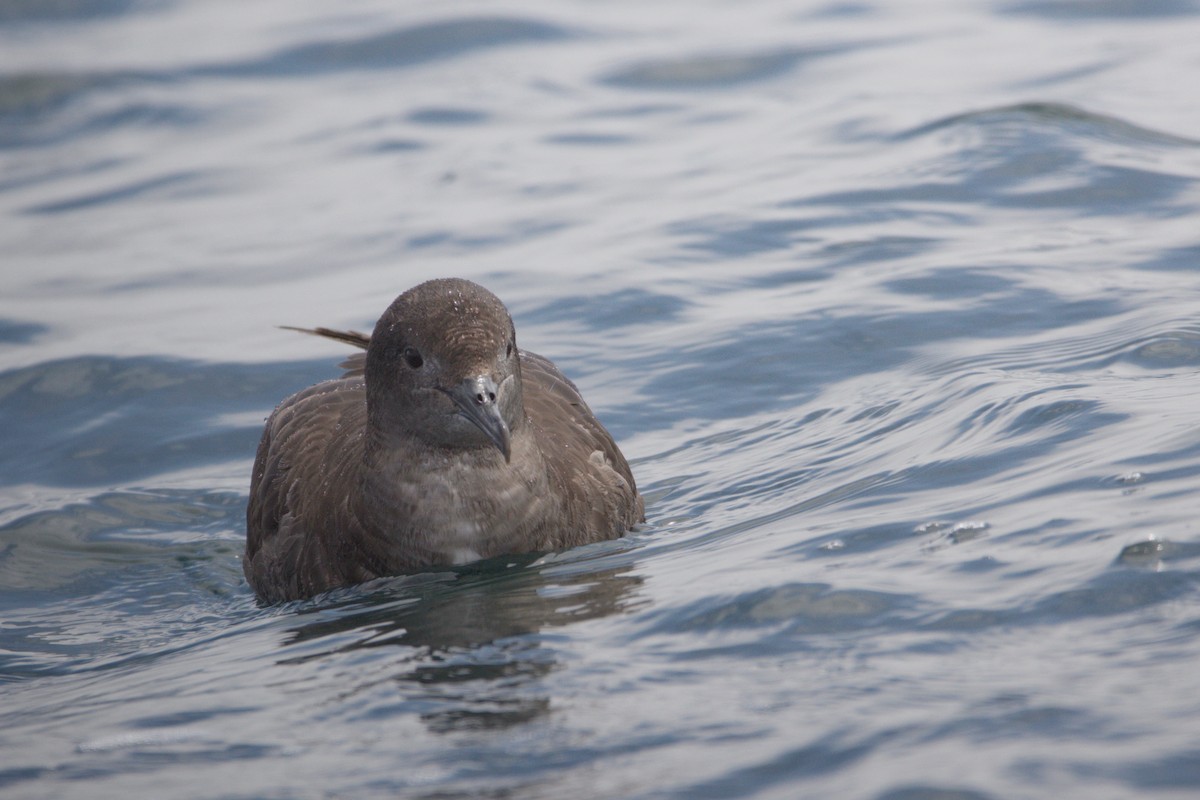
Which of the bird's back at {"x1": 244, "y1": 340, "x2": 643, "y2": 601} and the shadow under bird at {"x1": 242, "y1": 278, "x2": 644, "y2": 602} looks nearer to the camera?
the shadow under bird at {"x1": 242, "y1": 278, "x2": 644, "y2": 602}

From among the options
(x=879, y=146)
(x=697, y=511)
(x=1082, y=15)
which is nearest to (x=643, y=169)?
(x=879, y=146)

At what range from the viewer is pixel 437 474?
5.60 meters

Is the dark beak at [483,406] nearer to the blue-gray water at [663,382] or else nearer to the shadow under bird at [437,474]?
the shadow under bird at [437,474]

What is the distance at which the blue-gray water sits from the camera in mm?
3988

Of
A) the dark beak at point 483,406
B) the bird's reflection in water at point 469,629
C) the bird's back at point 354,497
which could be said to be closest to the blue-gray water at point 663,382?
the bird's reflection in water at point 469,629

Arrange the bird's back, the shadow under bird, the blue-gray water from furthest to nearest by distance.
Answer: the bird's back → the shadow under bird → the blue-gray water

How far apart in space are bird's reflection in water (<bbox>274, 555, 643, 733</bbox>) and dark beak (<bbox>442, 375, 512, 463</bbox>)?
0.45 meters

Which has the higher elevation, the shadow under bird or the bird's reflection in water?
the shadow under bird

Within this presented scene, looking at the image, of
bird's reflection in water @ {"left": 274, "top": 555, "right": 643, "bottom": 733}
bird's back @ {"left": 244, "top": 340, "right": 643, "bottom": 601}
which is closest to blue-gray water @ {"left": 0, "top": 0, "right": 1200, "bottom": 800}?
bird's reflection in water @ {"left": 274, "top": 555, "right": 643, "bottom": 733}

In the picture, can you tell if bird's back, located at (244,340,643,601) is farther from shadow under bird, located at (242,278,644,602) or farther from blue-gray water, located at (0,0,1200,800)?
blue-gray water, located at (0,0,1200,800)

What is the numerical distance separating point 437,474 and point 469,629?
33.2 inches

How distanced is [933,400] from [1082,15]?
8934 mm

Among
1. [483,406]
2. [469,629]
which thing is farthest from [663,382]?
[469,629]

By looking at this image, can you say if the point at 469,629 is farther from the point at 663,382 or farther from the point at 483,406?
the point at 663,382
